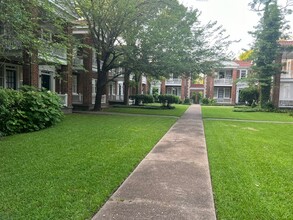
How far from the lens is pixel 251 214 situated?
348 cm

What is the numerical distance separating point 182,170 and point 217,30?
50.7ft

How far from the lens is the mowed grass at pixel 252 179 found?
11.8 feet

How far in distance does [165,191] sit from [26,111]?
25.3 ft

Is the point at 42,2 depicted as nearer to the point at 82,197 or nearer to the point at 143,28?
the point at 143,28

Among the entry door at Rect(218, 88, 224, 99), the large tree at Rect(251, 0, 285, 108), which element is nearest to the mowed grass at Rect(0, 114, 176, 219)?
the large tree at Rect(251, 0, 285, 108)

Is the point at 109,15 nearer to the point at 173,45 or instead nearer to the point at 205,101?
the point at 173,45

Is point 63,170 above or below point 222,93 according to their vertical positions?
below

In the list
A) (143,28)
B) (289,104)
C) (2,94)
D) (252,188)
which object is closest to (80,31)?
(143,28)

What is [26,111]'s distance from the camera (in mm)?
9898

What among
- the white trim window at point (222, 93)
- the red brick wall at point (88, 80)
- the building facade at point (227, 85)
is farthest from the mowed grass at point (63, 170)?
the white trim window at point (222, 93)

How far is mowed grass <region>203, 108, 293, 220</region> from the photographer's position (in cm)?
361

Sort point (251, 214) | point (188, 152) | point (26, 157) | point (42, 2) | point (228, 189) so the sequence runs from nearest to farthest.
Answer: point (251, 214), point (228, 189), point (26, 157), point (188, 152), point (42, 2)

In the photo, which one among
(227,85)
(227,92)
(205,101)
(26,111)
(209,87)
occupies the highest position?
(227,85)

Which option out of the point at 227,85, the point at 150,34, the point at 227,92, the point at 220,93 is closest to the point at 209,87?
the point at 220,93
